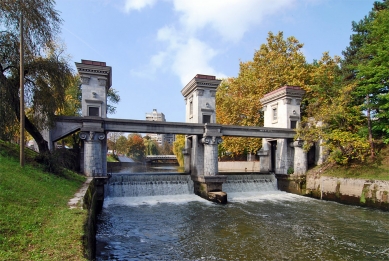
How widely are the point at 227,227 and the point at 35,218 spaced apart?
8513mm

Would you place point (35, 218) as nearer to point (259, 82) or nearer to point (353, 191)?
point (353, 191)

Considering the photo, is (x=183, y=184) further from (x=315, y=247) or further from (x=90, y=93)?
(x=315, y=247)

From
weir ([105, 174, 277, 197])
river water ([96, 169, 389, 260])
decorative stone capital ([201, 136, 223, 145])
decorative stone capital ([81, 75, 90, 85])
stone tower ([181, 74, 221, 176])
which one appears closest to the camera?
river water ([96, 169, 389, 260])

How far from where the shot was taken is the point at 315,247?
10.0 m

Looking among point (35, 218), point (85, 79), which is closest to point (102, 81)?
point (85, 79)

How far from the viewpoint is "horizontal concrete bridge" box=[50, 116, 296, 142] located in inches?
707

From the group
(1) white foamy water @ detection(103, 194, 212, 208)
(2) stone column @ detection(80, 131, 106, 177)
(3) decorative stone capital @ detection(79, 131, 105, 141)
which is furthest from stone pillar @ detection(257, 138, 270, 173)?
(3) decorative stone capital @ detection(79, 131, 105, 141)

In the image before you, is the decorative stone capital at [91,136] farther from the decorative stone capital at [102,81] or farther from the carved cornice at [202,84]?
the carved cornice at [202,84]

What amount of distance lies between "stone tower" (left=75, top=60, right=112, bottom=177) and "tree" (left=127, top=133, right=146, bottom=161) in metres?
65.8

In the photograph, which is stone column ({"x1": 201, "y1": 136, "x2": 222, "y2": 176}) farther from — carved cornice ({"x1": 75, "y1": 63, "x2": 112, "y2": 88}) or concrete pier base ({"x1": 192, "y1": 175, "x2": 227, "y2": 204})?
carved cornice ({"x1": 75, "y1": 63, "x2": 112, "y2": 88})

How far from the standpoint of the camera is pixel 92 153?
1806cm

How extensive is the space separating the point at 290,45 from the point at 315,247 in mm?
30455

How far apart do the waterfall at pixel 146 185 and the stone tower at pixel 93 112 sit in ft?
5.35

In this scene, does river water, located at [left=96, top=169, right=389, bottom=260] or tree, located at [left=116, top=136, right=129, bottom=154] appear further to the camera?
tree, located at [left=116, top=136, right=129, bottom=154]
